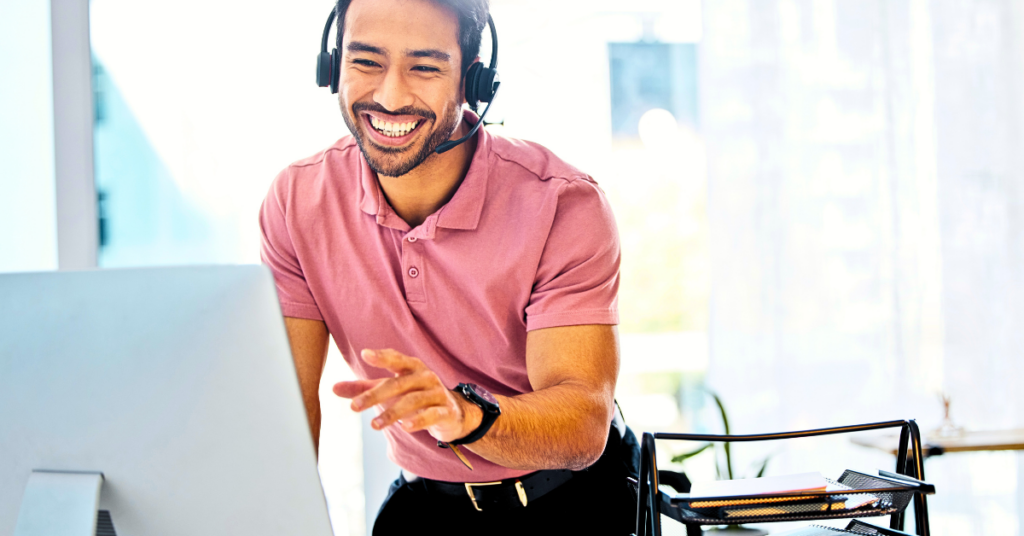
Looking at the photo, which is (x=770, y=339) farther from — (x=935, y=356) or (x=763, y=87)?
(x=763, y=87)

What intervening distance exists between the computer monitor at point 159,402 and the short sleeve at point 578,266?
62cm

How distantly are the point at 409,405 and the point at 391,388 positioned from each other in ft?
0.08

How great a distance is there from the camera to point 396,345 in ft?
3.86

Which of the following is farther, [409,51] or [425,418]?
[409,51]

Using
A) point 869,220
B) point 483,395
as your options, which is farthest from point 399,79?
point 869,220

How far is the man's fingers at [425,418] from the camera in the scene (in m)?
0.69

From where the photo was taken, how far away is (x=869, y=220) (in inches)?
82.5

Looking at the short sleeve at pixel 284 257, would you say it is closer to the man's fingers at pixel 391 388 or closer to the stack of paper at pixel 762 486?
the man's fingers at pixel 391 388

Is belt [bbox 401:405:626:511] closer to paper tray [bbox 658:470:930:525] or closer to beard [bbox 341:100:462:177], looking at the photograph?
paper tray [bbox 658:470:930:525]

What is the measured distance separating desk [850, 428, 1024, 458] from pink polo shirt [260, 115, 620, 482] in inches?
43.5

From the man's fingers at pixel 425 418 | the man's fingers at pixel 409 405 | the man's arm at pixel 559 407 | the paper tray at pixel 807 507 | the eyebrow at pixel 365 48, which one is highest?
the eyebrow at pixel 365 48

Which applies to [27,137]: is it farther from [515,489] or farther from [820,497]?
[820,497]

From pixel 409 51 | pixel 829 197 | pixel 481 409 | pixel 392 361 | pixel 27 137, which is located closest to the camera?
pixel 392 361

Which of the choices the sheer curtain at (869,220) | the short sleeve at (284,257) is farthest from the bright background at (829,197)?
the short sleeve at (284,257)
